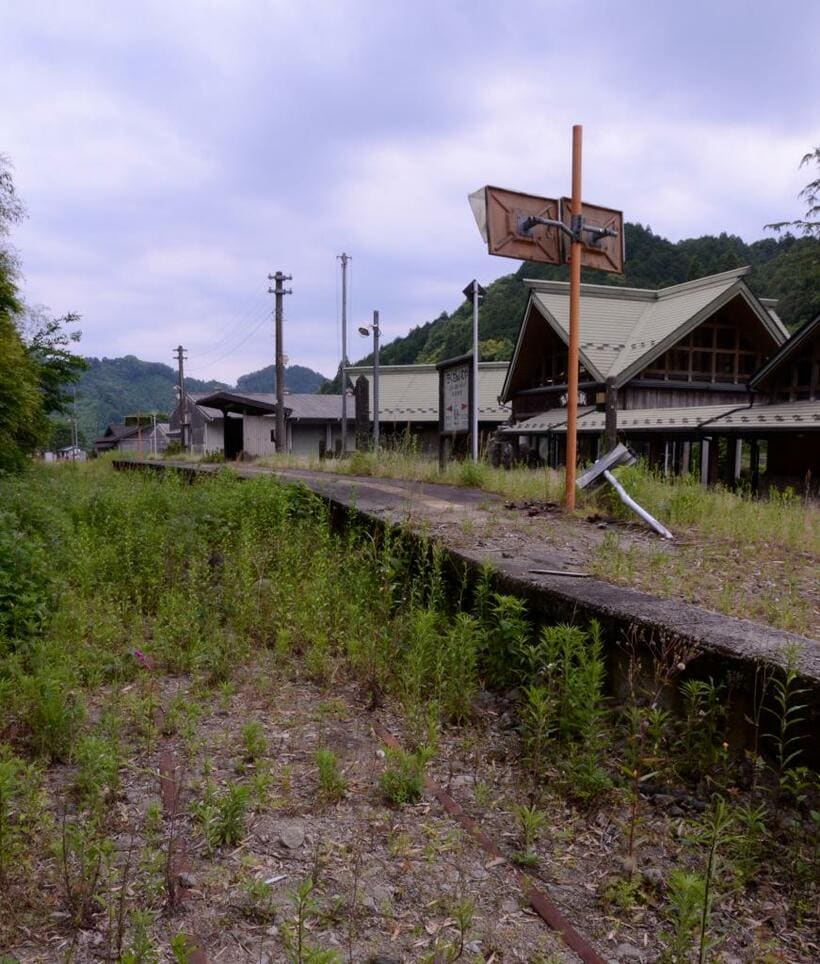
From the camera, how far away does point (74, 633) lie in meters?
4.52

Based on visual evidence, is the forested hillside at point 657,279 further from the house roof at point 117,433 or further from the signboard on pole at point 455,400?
the house roof at point 117,433

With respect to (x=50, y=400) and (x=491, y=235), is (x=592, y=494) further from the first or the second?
(x=50, y=400)

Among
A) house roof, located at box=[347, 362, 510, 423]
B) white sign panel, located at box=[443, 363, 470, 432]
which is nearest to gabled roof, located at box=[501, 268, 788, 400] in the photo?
white sign panel, located at box=[443, 363, 470, 432]

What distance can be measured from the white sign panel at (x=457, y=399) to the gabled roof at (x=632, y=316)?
21.1 feet

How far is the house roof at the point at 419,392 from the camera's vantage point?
109 ft

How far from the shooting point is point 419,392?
35750 millimetres

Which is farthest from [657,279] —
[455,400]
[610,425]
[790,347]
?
[610,425]

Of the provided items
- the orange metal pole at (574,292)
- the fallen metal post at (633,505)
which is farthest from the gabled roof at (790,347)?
the orange metal pole at (574,292)

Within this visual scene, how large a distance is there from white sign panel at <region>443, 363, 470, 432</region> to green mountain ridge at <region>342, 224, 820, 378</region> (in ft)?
57.6

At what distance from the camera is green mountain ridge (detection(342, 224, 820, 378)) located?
2925cm

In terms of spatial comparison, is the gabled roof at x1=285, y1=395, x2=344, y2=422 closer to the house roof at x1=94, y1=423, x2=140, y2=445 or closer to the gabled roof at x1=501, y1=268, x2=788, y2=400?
the gabled roof at x1=501, y1=268, x2=788, y2=400

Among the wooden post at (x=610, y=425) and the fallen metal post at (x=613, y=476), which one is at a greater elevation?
the wooden post at (x=610, y=425)

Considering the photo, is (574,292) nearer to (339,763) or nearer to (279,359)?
(339,763)

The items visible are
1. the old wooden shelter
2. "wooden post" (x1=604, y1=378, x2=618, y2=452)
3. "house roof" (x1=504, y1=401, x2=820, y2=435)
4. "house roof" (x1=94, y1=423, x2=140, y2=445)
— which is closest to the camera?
"wooden post" (x1=604, y1=378, x2=618, y2=452)
